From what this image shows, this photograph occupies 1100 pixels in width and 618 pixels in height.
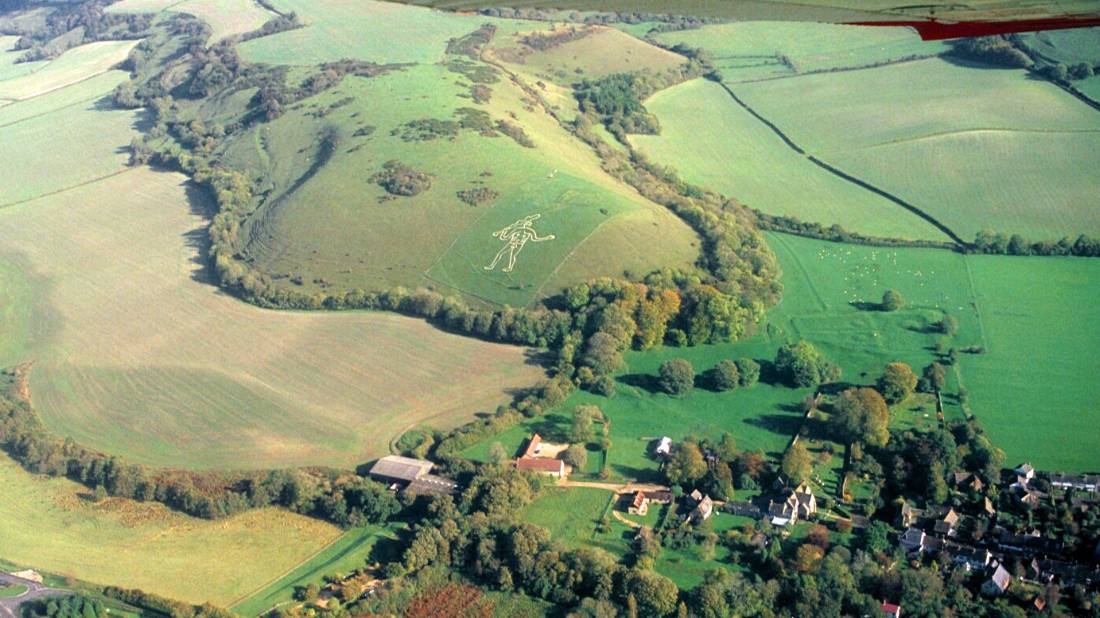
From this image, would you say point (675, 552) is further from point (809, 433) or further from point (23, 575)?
point (23, 575)

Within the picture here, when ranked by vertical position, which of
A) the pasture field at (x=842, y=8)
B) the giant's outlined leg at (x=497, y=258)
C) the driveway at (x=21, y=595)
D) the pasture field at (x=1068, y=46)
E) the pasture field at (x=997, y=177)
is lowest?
the driveway at (x=21, y=595)

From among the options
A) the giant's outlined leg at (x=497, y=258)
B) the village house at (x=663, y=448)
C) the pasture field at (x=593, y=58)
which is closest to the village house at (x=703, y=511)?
the village house at (x=663, y=448)

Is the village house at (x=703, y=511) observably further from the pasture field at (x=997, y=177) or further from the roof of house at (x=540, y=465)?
the pasture field at (x=997, y=177)

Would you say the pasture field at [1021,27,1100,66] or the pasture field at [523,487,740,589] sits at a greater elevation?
the pasture field at [1021,27,1100,66]

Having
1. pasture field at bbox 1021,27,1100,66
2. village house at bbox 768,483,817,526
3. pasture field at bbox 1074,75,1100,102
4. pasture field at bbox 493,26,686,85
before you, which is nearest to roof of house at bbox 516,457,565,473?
village house at bbox 768,483,817,526

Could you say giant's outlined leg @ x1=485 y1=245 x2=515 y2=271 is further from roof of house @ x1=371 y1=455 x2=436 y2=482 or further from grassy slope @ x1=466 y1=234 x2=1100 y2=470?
roof of house @ x1=371 y1=455 x2=436 y2=482

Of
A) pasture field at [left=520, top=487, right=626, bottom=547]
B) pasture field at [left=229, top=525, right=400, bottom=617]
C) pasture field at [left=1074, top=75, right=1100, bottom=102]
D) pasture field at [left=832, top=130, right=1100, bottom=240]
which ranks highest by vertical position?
pasture field at [left=1074, top=75, right=1100, bottom=102]

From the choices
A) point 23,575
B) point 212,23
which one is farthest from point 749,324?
point 212,23
